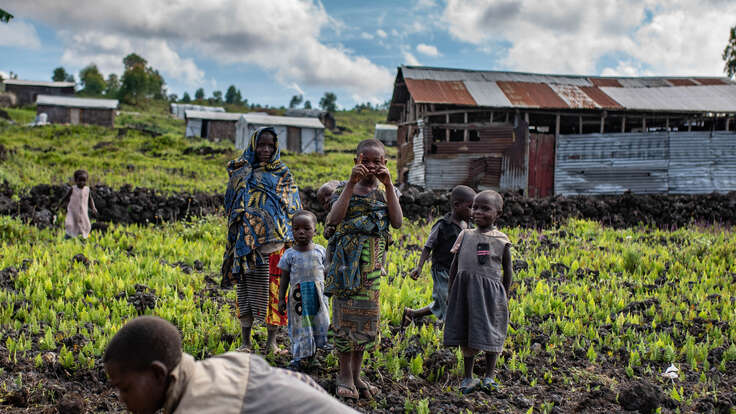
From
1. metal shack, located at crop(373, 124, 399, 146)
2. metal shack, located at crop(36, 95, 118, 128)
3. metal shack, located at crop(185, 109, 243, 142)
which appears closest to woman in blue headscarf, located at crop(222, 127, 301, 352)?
metal shack, located at crop(185, 109, 243, 142)

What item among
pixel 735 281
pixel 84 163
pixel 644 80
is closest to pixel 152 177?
pixel 84 163

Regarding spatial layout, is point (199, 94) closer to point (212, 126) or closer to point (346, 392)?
point (212, 126)

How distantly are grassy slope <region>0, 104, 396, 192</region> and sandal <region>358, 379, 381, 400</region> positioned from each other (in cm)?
1204

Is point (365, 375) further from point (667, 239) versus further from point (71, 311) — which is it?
point (667, 239)

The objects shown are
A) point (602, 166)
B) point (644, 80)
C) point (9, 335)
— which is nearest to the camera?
point (9, 335)

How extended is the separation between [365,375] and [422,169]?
1392 centimetres

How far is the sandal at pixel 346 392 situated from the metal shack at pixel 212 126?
129 ft

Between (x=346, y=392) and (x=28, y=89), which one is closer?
(x=346, y=392)

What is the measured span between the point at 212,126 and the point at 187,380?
41.7 meters

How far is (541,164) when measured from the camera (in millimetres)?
17703

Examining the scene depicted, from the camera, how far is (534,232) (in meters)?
11.0

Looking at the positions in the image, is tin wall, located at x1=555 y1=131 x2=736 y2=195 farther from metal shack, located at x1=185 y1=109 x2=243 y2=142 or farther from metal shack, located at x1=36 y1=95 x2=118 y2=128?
metal shack, located at x1=36 y1=95 x2=118 y2=128

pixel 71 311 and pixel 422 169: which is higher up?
pixel 422 169

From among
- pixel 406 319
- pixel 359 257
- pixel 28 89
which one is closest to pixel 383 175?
pixel 359 257
